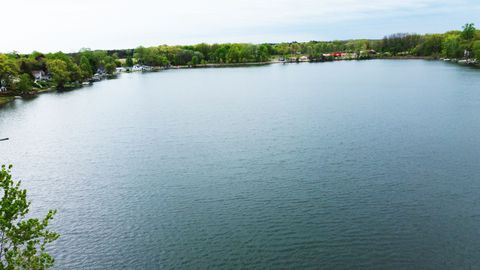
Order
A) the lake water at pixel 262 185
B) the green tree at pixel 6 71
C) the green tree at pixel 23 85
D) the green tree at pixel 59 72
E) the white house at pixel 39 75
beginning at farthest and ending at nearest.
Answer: the white house at pixel 39 75 → the green tree at pixel 59 72 → the green tree at pixel 23 85 → the green tree at pixel 6 71 → the lake water at pixel 262 185

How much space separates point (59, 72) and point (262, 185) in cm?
10300

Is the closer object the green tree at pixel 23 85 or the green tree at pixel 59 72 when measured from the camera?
the green tree at pixel 23 85

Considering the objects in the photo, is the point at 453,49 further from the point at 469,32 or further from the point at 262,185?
the point at 262,185

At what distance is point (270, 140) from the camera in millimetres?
48125

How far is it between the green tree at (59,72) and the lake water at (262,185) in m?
50.5

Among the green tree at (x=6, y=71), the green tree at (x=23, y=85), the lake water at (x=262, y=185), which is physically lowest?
the lake water at (x=262, y=185)

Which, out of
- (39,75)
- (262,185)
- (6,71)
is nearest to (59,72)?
(39,75)

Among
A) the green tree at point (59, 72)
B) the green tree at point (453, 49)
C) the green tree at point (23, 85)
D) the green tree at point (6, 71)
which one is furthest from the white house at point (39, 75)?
the green tree at point (453, 49)

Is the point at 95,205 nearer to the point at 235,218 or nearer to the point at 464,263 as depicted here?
the point at 235,218

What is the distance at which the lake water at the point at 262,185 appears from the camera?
23.6m

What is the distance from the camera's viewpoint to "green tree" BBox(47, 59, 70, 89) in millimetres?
114562

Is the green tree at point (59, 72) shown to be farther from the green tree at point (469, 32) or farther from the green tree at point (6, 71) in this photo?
the green tree at point (469, 32)

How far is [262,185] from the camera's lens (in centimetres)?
3366

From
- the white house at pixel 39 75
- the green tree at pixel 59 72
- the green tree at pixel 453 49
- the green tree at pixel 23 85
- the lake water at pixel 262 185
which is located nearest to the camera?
the lake water at pixel 262 185
